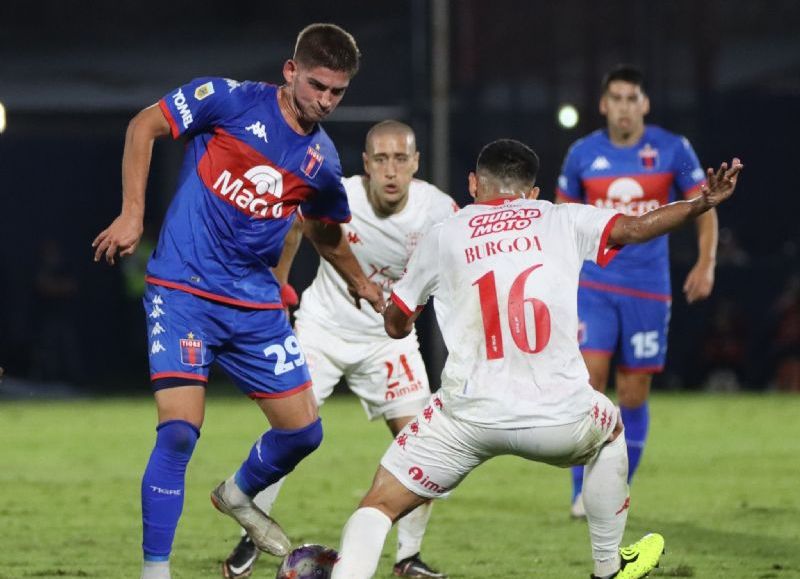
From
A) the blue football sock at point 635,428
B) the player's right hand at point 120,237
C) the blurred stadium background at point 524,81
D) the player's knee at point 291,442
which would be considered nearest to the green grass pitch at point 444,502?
the blue football sock at point 635,428

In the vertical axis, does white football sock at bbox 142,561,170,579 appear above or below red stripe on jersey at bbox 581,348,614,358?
below

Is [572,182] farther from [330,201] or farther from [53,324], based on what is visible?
[53,324]

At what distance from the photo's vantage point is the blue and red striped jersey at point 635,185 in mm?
9672

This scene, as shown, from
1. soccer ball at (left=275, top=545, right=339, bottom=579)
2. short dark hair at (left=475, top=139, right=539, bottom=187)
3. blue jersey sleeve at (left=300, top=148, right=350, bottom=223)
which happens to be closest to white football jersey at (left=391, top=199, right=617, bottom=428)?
short dark hair at (left=475, top=139, right=539, bottom=187)

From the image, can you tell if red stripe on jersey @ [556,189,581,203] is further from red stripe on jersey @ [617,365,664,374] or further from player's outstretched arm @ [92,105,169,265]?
player's outstretched arm @ [92,105,169,265]

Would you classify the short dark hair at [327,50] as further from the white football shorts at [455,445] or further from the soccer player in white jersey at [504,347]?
the white football shorts at [455,445]

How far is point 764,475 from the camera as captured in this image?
11.3m

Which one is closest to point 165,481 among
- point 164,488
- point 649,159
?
point 164,488

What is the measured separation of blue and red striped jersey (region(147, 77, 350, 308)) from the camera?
21.8 ft

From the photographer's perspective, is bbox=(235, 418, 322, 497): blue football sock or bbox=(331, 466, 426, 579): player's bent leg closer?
bbox=(331, 466, 426, 579): player's bent leg

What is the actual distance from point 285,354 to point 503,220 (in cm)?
137

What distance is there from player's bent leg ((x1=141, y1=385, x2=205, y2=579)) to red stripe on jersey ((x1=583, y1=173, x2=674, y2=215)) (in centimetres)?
403

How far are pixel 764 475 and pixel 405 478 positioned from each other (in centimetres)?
600

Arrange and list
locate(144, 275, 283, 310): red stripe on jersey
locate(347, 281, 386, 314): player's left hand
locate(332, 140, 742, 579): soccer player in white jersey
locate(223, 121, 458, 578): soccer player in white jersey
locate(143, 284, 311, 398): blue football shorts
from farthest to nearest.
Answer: locate(223, 121, 458, 578): soccer player in white jersey → locate(347, 281, 386, 314): player's left hand → locate(144, 275, 283, 310): red stripe on jersey → locate(143, 284, 311, 398): blue football shorts → locate(332, 140, 742, 579): soccer player in white jersey
